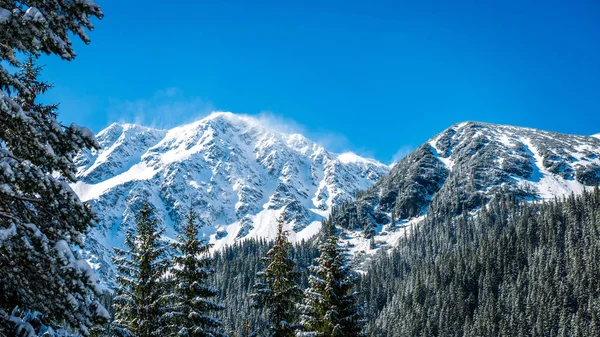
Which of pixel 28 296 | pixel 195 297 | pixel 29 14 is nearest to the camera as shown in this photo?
pixel 29 14

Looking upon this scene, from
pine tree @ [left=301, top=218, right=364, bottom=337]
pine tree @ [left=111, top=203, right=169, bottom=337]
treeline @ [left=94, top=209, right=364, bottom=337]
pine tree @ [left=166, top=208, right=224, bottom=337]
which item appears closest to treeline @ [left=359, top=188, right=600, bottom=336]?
pine tree @ [left=301, top=218, right=364, bottom=337]

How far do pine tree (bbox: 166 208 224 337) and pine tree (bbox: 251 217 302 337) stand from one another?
8.30 feet

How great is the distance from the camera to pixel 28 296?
743cm

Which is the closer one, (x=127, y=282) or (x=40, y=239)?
(x=40, y=239)

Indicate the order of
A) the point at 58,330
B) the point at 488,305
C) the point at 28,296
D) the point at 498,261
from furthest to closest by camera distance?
the point at 498,261, the point at 488,305, the point at 58,330, the point at 28,296

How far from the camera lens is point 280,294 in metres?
22.6

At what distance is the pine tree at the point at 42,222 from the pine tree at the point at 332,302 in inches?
630

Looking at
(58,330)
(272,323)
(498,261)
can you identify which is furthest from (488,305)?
(58,330)

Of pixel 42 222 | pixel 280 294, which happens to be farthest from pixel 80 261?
pixel 280 294

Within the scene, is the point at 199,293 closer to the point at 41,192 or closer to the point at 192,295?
the point at 192,295

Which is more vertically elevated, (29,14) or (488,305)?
(488,305)

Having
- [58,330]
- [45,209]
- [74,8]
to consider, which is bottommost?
[58,330]

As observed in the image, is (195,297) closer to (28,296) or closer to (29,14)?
(28,296)

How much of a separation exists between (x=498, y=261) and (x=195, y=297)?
148473 mm
